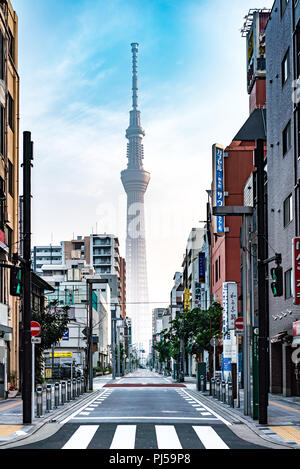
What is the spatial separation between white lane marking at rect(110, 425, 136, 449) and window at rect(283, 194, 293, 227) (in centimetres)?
2028

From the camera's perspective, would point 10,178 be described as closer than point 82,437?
No

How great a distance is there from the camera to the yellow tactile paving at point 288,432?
20.1 metres

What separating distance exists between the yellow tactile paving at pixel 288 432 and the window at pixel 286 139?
68.7 ft

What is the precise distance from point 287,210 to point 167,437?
23612 millimetres

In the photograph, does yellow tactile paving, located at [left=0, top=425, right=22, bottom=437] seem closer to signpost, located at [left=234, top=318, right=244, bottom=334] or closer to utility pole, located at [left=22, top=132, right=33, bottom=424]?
utility pole, located at [left=22, top=132, right=33, bottom=424]

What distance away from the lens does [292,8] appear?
128 feet

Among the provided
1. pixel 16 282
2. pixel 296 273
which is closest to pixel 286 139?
pixel 296 273

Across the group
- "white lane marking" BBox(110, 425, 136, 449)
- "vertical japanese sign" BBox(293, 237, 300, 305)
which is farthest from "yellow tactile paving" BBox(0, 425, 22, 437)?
"vertical japanese sign" BBox(293, 237, 300, 305)

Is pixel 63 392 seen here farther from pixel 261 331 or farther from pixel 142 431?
pixel 142 431

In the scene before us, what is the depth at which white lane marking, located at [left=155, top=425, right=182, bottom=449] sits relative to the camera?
17.8 m

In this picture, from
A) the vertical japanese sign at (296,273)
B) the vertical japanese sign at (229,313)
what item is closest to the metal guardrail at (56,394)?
the vertical japanese sign at (296,273)

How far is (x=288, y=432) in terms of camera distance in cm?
2162

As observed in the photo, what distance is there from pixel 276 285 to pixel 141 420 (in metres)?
6.00
